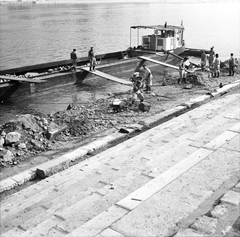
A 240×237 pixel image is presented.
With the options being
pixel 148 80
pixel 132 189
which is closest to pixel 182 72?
pixel 148 80

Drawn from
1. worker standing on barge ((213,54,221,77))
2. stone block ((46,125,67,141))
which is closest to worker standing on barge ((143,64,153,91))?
worker standing on barge ((213,54,221,77))

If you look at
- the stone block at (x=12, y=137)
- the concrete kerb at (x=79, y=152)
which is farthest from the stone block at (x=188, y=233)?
the stone block at (x=12, y=137)

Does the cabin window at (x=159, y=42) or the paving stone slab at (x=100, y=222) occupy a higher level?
the cabin window at (x=159, y=42)

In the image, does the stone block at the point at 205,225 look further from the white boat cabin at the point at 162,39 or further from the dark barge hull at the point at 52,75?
the white boat cabin at the point at 162,39

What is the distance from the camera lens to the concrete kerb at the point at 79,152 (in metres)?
7.45

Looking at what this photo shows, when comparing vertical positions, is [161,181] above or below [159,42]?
below

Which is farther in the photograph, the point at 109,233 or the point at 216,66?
the point at 216,66

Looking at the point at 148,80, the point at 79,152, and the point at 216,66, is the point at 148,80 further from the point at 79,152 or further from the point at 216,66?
the point at 79,152

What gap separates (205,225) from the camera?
184 inches

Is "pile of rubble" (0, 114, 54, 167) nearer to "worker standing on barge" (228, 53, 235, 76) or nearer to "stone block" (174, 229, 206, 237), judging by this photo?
"stone block" (174, 229, 206, 237)

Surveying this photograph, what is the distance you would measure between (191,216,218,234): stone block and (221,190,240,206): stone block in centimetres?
70

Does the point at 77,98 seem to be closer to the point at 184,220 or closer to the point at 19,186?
the point at 19,186

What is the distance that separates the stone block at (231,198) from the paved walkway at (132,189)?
1.25ft

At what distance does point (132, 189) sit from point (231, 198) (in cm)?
182
